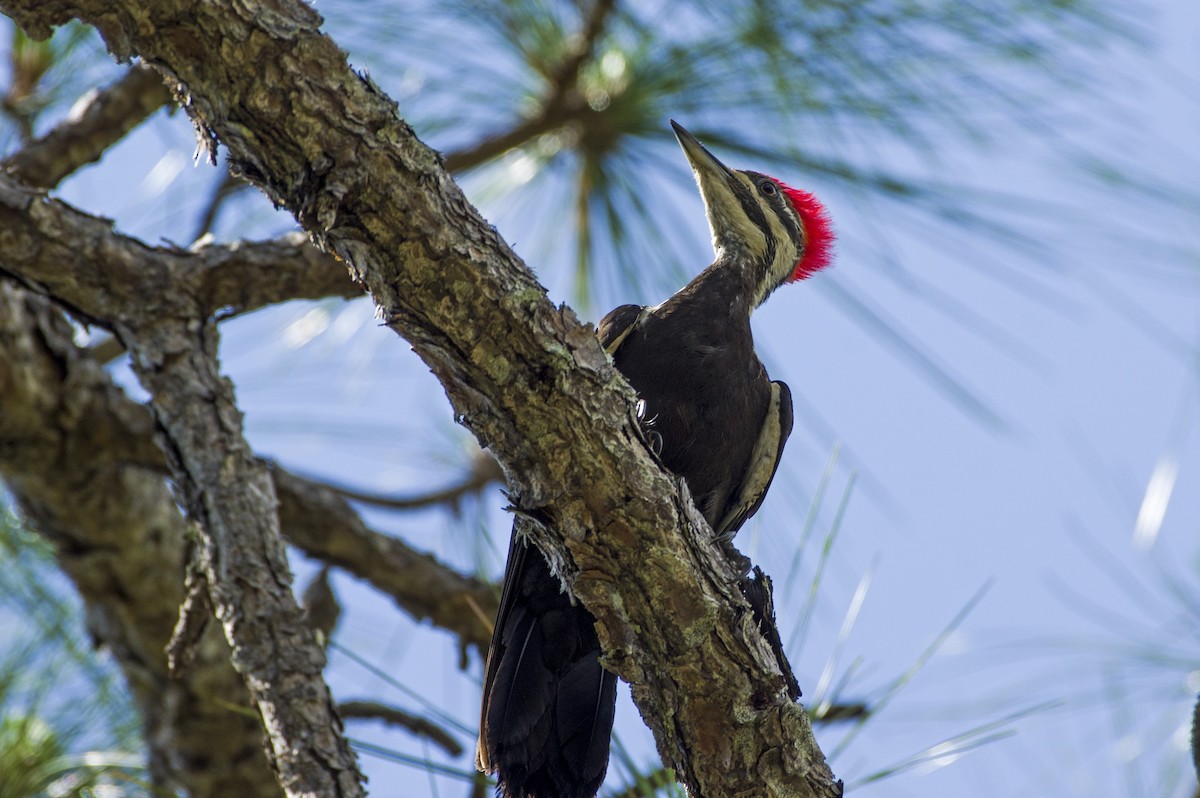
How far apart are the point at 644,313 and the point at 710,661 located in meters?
1.30

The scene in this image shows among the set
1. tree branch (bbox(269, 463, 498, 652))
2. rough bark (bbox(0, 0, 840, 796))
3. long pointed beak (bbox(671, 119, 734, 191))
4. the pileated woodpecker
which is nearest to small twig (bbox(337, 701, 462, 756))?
the pileated woodpecker

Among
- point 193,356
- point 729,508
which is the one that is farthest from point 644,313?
point 193,356

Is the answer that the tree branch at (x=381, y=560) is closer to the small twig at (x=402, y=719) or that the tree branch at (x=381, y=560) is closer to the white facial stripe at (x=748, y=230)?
the small twig at (x=402, y=719)

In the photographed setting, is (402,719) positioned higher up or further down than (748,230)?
further down

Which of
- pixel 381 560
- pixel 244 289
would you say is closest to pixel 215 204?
pixel 244 289

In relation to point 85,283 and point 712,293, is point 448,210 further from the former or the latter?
point 712,293

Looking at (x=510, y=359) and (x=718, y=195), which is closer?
(x=510, y=359)

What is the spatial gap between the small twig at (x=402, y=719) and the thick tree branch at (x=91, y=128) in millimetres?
1504

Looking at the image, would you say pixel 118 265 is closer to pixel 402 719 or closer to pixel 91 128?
pixel 91 128

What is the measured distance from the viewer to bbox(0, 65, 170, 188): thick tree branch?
304cm

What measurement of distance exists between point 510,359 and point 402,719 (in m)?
1.27

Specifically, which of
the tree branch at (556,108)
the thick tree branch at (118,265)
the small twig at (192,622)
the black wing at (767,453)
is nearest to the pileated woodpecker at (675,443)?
the black wing at (767,453)

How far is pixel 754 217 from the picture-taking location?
369 centimetres

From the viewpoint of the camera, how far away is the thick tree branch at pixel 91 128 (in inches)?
119
